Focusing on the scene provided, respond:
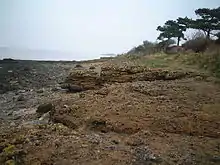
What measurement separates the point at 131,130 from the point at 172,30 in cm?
3003

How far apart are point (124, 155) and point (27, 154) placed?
2.32 metres

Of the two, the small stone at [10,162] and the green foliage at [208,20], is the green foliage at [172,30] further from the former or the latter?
the small stone at [10,162]

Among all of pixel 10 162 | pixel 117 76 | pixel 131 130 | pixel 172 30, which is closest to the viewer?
pixel 10 162

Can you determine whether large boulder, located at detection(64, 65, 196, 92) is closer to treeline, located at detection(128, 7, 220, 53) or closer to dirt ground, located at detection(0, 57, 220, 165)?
dirt ground, located at detection(0, 57, 220, 165)

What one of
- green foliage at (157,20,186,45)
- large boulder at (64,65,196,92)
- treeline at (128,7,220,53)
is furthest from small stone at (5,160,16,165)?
green foliage at (157,20,186,45)

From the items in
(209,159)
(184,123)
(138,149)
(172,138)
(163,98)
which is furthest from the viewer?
(163,98)

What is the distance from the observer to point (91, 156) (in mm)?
7645

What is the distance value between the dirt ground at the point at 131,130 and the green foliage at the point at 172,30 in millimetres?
23817

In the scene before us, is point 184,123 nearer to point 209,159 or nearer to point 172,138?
point 172,138

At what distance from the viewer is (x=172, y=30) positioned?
37719mm

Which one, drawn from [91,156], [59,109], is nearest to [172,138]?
[91,156]

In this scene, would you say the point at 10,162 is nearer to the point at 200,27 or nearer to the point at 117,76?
the point at 117,76

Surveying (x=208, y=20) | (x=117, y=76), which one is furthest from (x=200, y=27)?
(x=117, y=76)

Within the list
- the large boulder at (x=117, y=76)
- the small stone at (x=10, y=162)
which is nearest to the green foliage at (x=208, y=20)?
the large boulder at (x=117, y=76)
